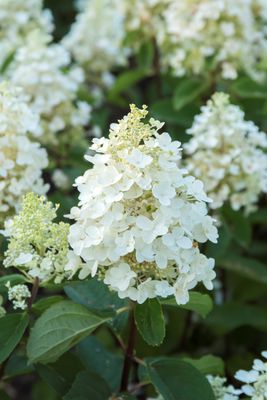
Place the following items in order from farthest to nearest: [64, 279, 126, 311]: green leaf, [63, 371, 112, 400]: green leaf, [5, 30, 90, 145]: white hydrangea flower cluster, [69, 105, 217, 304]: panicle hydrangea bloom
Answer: [5, 30, 90, 145]: white hydrangea flower cluster, [64, 279, 126, 311]: green leaf, [63, 371, 112, 400]: green leaf, [69, 105, 217, 304]: panicle hydrangea bloom

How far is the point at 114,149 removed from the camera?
1558mm

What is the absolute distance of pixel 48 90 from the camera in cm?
271

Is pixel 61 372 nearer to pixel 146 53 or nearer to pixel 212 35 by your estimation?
pixel 212 35

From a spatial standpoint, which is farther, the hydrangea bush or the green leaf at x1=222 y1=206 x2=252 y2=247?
the green leaf at x1=222 y1=206 x2=252 y2=247

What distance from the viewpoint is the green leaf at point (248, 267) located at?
2820 mm

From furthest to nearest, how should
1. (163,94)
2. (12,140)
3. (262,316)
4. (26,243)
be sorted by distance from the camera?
(163,94)
(262,316)
(12,140)
(26,243)

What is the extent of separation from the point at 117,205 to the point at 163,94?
2.22 meters

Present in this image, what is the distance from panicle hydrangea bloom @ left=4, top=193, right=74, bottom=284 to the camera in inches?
62.9

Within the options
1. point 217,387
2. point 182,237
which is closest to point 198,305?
point 217,387

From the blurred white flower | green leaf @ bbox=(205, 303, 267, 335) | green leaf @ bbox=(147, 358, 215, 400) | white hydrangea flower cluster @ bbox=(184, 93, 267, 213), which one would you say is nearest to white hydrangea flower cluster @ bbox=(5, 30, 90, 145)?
the blurred white flower

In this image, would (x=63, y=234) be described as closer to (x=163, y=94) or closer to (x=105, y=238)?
(x=105, y=238)

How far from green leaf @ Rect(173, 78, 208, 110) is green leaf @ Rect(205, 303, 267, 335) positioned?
745 mm

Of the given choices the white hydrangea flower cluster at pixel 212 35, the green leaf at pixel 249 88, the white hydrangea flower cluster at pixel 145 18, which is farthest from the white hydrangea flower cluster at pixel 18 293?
the white hydrangea flower cluster at pixel 145 18

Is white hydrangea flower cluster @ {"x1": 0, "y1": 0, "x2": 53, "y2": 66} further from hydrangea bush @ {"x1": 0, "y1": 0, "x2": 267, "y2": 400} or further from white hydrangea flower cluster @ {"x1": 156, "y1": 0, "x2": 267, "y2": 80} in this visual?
white hydrangea flower cluster @ {"x1": 156, "y1": 0, "x2": 267, "y2": 80}
